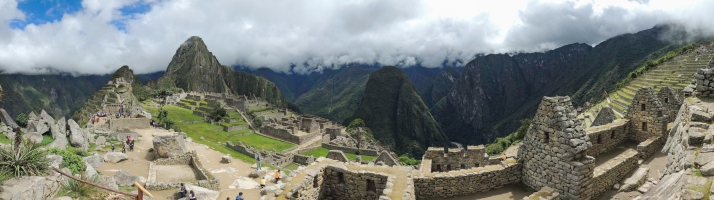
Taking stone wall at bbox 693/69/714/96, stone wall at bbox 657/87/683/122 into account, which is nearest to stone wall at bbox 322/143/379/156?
stone wall at bbox 657/87/683/122

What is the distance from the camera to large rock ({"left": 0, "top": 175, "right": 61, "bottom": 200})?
356 inches

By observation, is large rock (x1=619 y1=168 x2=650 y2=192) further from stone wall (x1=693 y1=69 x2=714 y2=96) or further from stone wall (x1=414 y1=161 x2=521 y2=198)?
stone wall (x1=414 y1=161 x2=521 y2=198)

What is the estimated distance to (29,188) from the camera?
945 cm

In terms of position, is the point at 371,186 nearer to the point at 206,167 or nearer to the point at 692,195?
the point at 692,195

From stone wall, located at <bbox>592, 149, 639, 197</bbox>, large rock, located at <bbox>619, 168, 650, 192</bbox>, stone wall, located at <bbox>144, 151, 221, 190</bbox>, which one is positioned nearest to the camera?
stone wall, located at <bbox>592, 149, 639, 197</bbox>

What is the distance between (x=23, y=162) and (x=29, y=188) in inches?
58.3

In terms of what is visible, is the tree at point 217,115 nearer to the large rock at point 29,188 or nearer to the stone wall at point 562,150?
the large rock at point 29,188

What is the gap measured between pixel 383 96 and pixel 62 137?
173 m

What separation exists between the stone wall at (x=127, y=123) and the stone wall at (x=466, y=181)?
3520 centimetres

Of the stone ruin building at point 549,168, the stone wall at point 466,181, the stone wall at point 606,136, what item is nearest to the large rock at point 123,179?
the stone ruin building at point 549,168

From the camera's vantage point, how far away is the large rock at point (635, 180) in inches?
335

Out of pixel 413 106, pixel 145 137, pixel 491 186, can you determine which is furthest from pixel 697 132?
pixel 413 106

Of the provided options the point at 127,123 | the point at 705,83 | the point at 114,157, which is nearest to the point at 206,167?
the point at 114,157

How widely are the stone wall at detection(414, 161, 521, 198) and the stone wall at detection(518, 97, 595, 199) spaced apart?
0.79m
